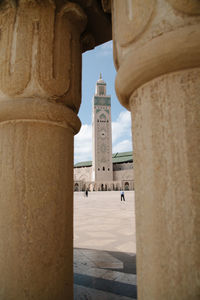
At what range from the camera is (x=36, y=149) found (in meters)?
1.31

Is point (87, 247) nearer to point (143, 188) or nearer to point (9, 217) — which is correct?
point (9, 217)

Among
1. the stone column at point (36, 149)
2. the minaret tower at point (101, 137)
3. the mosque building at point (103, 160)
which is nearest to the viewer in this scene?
the stone column at point (36, 149)

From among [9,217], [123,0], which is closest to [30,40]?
[123,0]

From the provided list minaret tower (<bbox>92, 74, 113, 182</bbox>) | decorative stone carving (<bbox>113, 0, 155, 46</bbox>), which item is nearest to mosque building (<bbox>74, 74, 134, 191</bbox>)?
minaret tower (<bbox>92, 74, 113, 182</bbox>)

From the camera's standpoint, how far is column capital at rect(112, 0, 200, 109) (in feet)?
2.34

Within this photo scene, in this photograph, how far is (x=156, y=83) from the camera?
0.80 m

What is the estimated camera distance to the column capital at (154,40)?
2.34ft

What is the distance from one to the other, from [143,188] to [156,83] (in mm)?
383

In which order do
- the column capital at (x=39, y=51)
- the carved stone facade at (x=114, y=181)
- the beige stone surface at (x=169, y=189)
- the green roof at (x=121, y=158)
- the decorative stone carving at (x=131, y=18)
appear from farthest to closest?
the green roof at (x=121, y=158), the carved stone facade at (x=114, y=181), the column capital at (x=39, y=51), the decorative stone carving at (x=131, y=18), the beige stone surface at (x=169, y=189)

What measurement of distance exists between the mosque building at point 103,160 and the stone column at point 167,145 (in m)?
48.6

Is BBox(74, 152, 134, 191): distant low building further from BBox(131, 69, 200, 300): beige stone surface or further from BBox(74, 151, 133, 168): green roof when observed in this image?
BBox(131, 69, 200, 300): beige stone surface

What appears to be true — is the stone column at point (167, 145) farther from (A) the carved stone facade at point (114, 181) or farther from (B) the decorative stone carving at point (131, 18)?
(A) the carved stone facade at point (114, 181)

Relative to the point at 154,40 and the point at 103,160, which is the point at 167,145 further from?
the point at 103,160

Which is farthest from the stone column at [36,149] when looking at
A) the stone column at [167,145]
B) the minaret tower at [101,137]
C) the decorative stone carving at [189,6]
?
the minaret tower at [101,137]
